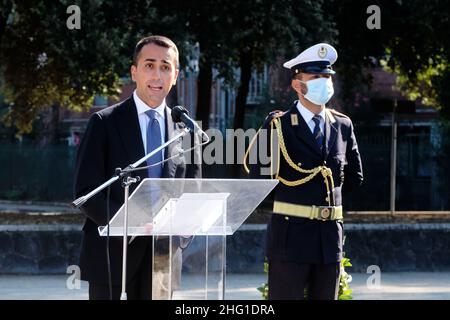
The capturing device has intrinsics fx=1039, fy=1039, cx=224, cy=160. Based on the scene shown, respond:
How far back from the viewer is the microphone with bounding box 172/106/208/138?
531 cm

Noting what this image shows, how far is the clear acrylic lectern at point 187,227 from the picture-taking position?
502 cm

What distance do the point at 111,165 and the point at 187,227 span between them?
664 millimetres

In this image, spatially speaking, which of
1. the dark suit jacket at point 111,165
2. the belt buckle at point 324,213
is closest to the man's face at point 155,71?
the dark suit jacket at point 111,165

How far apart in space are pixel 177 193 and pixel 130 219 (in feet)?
0.86

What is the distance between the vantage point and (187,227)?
16.9 ft

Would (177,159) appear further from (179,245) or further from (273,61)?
(273,61)

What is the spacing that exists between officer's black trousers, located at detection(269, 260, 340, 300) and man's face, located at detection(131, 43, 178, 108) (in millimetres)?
1415

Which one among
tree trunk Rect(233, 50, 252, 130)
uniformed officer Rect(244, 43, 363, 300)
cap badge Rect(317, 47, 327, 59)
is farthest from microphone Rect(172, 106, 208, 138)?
tree trunk Rect(233, 50, 252, 130)

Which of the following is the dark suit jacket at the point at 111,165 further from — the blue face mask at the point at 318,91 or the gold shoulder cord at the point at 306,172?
the blue face mask at the point at 318,91

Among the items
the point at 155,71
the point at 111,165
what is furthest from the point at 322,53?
the point at 111,165

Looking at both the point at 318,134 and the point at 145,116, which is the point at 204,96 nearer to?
the point at 318,134

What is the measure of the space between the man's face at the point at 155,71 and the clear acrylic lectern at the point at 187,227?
0.75 metres

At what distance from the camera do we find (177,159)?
5.58 meters
